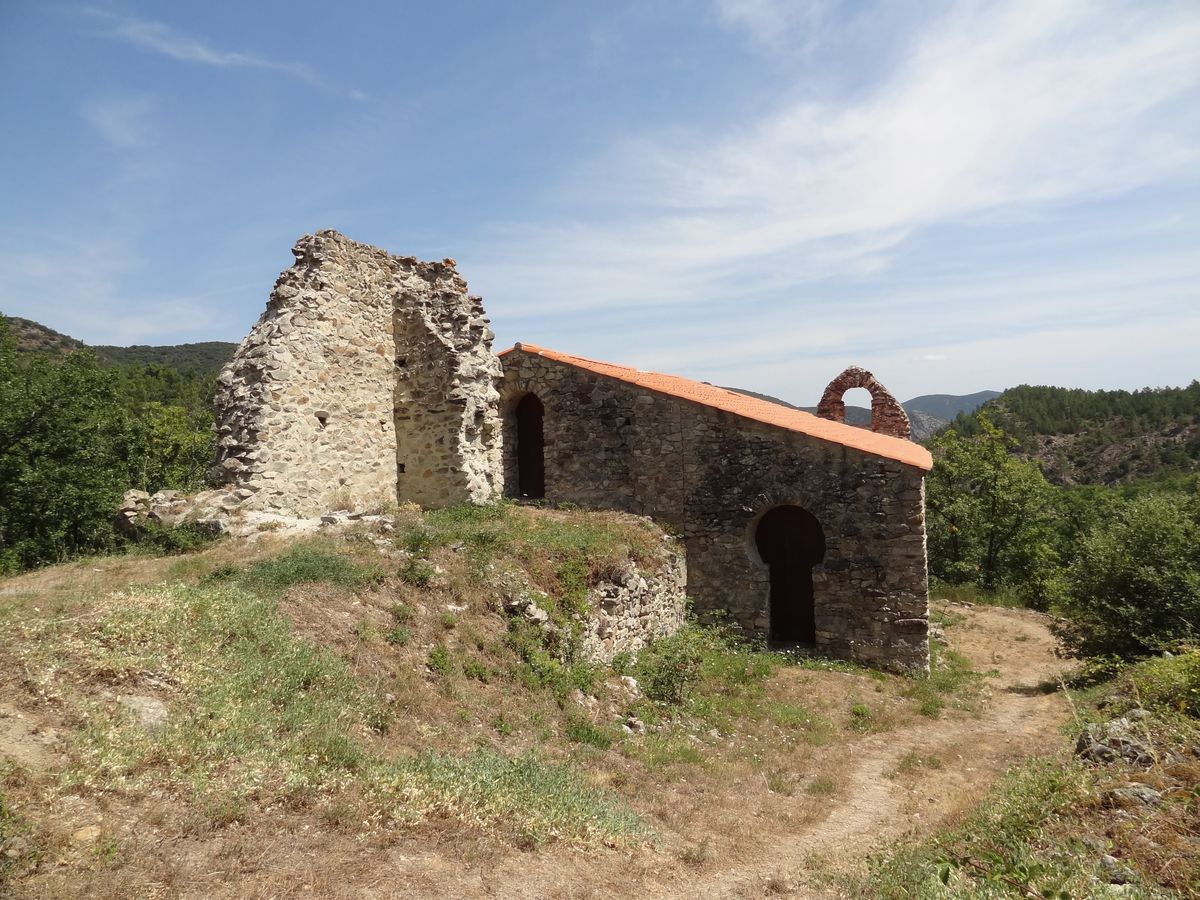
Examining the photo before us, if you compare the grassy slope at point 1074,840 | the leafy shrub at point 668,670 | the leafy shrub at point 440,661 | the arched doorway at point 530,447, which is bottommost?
the leafy shrub at point 668,670

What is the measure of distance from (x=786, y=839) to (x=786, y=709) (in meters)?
4.08

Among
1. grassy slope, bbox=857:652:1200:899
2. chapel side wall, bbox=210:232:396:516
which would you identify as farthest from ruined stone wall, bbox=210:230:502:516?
grassy slope, bbox=857:652:1200:899

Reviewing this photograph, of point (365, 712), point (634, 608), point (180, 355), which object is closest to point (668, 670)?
point (634, 608)

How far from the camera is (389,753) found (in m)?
5.84

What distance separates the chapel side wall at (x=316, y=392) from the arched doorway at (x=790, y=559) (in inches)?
330

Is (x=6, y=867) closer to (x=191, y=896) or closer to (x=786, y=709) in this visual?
(x=191, y=896)

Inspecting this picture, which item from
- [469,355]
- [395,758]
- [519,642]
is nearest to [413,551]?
[519,642]

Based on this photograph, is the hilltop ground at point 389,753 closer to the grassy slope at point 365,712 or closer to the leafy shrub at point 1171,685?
the grassy slope at point 365,712

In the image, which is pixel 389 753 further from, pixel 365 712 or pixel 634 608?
pixel 634 608

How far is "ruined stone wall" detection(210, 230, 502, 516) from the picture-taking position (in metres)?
10.1

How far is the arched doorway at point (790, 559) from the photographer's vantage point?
48.9 ft

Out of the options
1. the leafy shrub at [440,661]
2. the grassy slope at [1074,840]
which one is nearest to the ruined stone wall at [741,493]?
the grassy slope at [1074,840]

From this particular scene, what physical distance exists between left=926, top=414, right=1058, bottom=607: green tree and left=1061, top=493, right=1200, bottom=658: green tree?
14591mm

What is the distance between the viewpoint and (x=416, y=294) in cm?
1287
